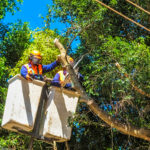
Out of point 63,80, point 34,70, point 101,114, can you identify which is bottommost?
point 101,114

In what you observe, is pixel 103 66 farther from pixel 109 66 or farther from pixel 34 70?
A: pixel 34 70

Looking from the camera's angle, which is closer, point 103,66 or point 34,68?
point 34,68

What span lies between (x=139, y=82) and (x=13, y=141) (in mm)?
4048

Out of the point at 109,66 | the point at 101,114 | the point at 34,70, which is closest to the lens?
the point at 34,70

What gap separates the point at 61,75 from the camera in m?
8.30

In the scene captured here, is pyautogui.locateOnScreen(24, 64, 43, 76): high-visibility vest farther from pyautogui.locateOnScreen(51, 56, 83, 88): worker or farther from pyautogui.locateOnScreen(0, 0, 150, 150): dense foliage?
pyautogui.locateOnScreen(0, 0, 150, 150): dense foliage

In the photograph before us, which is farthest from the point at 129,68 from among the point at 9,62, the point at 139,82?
the point at 9,62

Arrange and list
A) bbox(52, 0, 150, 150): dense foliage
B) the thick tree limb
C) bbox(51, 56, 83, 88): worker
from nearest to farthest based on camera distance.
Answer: the thick tree limb < bbox(51, 56, 83, 88): worker < bbox(52, 0, 150, 150): dense foliage

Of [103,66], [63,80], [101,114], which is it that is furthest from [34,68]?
[103,66]

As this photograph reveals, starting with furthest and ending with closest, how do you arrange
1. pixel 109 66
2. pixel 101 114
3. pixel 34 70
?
pixel 109 66
pixel 101 114
pixel 34 70

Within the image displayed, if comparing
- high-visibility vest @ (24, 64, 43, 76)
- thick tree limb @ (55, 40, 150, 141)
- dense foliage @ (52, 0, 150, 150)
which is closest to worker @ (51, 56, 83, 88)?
thick tree limb @ (55, 40, 150, 141)

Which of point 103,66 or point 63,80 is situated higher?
point 103,66

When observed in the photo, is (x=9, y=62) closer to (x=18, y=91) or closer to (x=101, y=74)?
(x=101, y=74)

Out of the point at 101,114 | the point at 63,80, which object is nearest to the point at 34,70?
the point at 63,80
